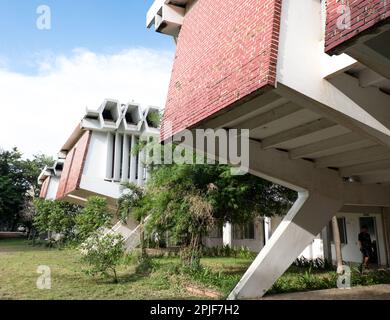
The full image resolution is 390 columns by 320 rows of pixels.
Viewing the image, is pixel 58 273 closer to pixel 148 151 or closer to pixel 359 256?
pixel 148 151

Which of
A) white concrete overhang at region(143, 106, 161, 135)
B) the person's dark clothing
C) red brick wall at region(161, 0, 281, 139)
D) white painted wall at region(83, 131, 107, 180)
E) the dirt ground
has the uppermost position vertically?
white concrete overhang at region(143, 106, 161, 135)

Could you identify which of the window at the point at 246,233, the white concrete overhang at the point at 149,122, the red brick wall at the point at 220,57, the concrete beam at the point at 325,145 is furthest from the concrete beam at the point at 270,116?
the window at the point at 246,233

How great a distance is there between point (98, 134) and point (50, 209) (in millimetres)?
Answer: 7354

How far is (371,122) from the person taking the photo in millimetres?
5422

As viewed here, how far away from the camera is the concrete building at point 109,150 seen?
20.2 m

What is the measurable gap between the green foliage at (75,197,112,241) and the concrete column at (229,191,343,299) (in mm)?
4300

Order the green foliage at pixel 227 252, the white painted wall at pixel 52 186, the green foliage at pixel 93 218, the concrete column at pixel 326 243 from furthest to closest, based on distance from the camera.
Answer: the white painted wall at pixel 52 186 < the green foliage at pixel 227 252 < the concrete column at pixel 326 243 < the green foliage at pixel 93 218

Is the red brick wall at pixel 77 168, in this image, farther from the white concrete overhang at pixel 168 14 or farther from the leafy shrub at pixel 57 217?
the white concrete overhang at pixel 168 14

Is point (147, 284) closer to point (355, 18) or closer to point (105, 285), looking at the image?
point (105, 285)

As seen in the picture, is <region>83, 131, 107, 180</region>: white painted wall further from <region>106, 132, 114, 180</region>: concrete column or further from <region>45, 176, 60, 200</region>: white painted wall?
<region>45, 176, 60, 200</region>: white painted wall

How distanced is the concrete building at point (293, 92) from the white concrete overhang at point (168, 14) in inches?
1.0

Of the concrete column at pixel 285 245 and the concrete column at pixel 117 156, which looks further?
the concrete column at pixel 117 156

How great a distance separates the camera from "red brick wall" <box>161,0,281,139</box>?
5.37m

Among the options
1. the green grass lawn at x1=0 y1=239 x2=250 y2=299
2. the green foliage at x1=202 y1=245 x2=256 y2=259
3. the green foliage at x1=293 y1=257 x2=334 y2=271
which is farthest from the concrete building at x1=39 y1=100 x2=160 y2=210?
the green foliage at x1=293 y1=257 x2=334 y2=271
